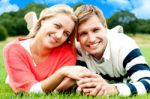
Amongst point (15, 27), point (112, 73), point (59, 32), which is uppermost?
point (59, 32)

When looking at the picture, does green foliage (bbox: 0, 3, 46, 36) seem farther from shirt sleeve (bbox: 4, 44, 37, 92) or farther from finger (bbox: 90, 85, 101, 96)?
finger (bbox: 90, 85, 101, 96)

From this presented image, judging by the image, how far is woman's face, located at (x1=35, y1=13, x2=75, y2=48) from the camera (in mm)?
5262

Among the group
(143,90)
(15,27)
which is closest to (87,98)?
(143,90)

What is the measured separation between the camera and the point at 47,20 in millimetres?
5496

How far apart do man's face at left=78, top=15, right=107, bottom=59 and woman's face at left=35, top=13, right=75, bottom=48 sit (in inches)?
6.0

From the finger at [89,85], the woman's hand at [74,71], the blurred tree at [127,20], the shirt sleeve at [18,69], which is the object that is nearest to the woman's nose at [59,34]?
the shirt sleeve at [18,69]

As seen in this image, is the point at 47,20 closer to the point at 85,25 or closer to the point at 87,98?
the point at 85,25

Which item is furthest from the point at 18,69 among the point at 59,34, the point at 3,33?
the point at 3,33

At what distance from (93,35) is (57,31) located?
428 mm

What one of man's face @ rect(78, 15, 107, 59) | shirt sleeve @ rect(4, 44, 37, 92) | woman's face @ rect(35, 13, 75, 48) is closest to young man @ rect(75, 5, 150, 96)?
man's face @ rect(78, 15, 107, 59)

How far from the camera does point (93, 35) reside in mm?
5293

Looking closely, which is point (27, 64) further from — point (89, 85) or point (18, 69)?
point (89, 85)

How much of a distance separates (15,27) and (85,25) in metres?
51.0

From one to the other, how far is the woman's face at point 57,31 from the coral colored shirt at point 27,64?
21cm
